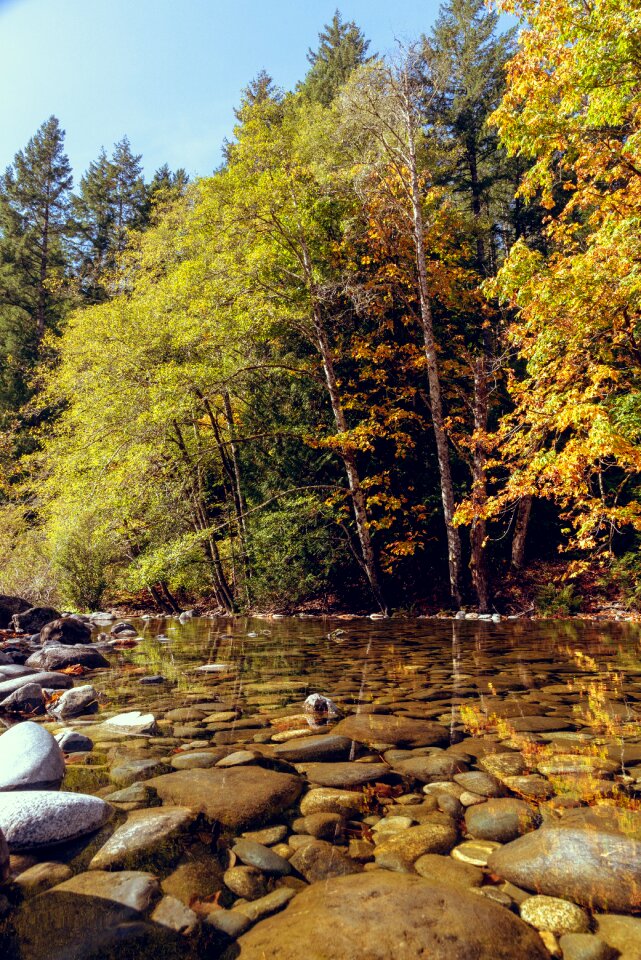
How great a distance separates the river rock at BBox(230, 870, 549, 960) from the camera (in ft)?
4.17

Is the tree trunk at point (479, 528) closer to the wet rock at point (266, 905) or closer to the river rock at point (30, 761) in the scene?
the river rock at point (30, 761)

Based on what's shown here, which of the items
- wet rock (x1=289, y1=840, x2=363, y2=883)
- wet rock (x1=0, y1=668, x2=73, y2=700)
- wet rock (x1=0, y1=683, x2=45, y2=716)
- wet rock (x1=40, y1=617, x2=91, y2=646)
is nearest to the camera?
wet rock (x1=289, y1=840, x2=363, y2=883)

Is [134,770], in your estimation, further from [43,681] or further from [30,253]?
[30,253]

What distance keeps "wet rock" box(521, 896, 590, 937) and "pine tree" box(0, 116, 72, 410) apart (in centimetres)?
3022

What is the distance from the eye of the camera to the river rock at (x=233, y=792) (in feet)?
6.89

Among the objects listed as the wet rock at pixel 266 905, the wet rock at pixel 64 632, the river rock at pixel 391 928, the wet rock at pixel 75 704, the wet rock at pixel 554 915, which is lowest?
the wet rock at pixel 64 632

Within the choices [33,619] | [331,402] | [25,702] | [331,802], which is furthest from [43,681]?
[331,402]

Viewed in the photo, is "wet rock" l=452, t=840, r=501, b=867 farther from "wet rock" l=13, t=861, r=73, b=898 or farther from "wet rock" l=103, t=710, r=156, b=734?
"wet rock" l=103, t=710, r=156, b=734

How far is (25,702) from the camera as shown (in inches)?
157

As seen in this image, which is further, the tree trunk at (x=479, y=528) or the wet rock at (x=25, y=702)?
the tree trunk at (x=479, y=528)

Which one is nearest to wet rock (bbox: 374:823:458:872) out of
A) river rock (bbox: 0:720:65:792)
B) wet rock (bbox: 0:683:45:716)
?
river rock (bbox: 0:720:65:792)

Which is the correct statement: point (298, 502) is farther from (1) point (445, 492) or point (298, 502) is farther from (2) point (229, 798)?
(2) point (229, 798)

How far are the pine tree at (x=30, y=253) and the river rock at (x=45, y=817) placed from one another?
95.2 ft

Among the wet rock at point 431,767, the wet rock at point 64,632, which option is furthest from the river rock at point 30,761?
the wet rock at point 64,632
